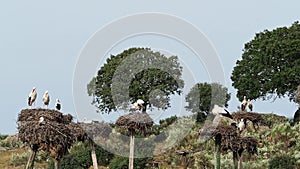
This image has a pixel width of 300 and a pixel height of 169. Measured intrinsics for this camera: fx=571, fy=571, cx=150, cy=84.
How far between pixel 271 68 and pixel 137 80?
7.09m

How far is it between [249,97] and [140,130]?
17190 mm

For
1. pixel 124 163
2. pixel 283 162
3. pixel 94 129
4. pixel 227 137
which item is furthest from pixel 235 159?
pixel 124 163

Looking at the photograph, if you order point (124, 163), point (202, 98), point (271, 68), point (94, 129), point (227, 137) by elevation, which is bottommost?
point (124, 163)

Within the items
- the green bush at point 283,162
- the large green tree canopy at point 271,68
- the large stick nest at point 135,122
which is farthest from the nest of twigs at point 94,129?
the large green tree canopy at point 271,68

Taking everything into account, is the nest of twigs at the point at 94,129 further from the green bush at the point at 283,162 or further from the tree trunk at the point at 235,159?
the green bush at the point at 283,162

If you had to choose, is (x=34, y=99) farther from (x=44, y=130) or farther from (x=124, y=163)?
(x=124, y=163)

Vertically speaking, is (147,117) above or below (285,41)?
below

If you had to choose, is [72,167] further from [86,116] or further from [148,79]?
[148,79]

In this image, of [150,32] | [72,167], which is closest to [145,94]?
[72,167]

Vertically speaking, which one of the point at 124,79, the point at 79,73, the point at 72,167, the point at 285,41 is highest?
the point at 285,41

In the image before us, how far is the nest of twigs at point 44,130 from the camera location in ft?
29.6

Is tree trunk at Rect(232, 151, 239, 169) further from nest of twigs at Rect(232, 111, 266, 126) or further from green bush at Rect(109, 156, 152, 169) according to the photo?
green bush at Rect(109, 156, 152, 169)

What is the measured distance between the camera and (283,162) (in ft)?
53.2

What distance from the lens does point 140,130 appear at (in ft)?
41.1
